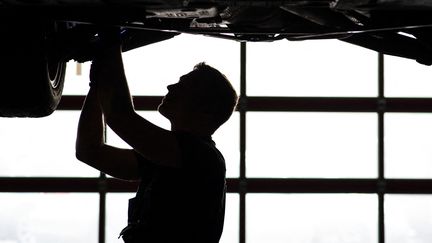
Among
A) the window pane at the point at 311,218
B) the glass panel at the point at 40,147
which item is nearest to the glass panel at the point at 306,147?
the window pane at the point at 311,218

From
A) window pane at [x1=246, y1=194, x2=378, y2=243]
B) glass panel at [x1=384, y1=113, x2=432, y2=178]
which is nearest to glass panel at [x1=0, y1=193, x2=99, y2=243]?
window pane at [x1=246, y1=194, x2=378, y2=243]

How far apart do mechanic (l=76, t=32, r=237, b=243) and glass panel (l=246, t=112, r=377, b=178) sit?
3692 mm

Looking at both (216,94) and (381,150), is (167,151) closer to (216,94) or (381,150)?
(216,94)

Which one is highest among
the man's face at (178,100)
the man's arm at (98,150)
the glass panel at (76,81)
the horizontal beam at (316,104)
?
the glass panel at (76,81)

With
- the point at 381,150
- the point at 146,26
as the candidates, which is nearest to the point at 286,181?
the point at 381,150

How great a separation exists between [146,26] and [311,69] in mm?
3708

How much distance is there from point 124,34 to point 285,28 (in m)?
0.53

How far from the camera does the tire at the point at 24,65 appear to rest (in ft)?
7.87

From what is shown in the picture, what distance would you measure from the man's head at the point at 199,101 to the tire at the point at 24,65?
39 centimetres

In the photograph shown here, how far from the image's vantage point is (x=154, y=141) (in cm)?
217

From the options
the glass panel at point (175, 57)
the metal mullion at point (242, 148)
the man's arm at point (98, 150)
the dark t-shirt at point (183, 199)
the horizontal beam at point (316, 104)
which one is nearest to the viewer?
the dark t-shirt at point (183, 199)

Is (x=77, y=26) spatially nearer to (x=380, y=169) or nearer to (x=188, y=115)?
(x=188, y=115)

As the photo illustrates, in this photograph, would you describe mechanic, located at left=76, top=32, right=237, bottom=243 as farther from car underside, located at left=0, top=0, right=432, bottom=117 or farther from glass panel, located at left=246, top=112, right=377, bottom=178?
glass panel, located at left=246, top=112, right=377, bottom=178

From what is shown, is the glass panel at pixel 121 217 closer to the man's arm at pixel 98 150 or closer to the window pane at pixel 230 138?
the window pane at pixel 230 138
